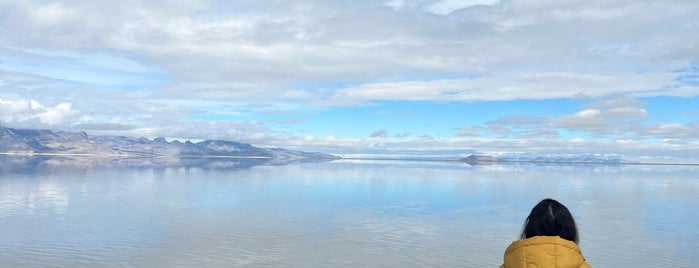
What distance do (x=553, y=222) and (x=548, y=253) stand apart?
16.7 inches

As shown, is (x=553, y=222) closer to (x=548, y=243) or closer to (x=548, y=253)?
(x=548, y=243)

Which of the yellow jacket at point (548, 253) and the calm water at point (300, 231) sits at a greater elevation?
the yellow jacket at point (548, 253)

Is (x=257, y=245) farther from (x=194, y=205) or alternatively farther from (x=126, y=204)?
(x=126, y=204)

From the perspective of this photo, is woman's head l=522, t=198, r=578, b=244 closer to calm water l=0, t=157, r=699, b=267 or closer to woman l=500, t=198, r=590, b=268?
woman l=500, t=198, r=590, b=268

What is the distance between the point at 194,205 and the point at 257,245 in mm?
22967

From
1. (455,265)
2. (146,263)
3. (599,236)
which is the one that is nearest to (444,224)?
(599,236)

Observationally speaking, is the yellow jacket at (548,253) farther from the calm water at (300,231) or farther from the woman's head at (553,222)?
the calm water at (300,231)

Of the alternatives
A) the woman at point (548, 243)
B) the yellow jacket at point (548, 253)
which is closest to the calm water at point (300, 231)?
the woman at point (548, 243)

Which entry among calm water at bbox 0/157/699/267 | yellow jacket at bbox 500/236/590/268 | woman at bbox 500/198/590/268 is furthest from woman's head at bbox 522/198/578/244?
calm water at bbox 0/157/699/267

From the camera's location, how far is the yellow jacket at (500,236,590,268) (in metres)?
6.82

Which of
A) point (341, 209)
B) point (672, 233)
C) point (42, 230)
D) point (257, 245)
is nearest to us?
point (257, 245)

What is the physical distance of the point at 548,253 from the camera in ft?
22.4

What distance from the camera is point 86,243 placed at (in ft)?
105

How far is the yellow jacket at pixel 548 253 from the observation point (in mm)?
6820
